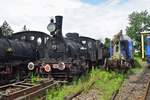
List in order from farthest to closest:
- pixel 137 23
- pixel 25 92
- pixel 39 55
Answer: pixel 137 23, pixel 39 55, pixel 25 92

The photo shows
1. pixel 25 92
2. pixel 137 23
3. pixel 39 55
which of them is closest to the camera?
pixel 25 92

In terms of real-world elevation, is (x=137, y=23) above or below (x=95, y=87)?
above

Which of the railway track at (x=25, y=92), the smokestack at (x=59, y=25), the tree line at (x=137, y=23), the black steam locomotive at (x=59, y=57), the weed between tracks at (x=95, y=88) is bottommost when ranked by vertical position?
the weed between tracks at (x=95, y=88)

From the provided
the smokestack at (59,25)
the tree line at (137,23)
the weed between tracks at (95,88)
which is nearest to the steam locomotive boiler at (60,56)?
the smokestack at (59,25)

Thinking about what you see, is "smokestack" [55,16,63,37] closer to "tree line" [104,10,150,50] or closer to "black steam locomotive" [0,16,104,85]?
"black steam locomotive" [0,16,104,85]

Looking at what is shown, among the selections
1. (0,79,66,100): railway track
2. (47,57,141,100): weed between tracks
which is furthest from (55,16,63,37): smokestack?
(0,79,66,100): railway track

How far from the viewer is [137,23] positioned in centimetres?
6081

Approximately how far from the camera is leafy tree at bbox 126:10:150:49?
192ft

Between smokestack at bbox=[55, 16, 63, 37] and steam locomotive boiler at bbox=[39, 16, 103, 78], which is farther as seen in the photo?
smokestack at bbox=[55, 16, 63, 37]

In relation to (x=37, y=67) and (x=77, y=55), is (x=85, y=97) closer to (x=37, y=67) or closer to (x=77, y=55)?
(x=37, y=67)

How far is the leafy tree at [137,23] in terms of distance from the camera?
58.7m

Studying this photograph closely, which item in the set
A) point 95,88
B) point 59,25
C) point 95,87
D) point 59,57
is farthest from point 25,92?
point 59,25

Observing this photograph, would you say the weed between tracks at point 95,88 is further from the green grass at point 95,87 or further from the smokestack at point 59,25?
the smokestack at point 59,25

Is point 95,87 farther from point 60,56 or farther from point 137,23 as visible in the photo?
point 137,23
